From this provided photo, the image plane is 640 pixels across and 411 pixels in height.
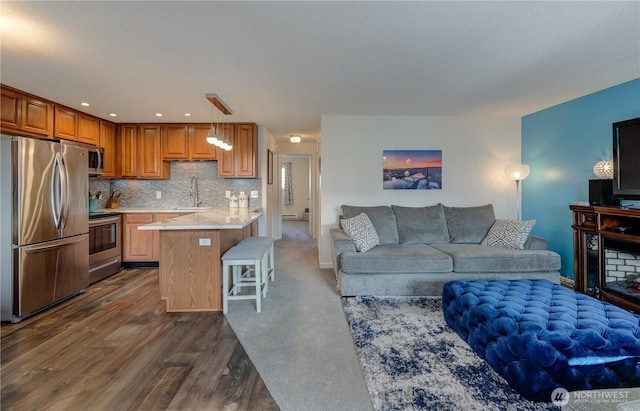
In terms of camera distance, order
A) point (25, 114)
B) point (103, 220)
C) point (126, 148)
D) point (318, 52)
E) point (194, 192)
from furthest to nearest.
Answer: point (194, 192), point (126, 148), point (103, 220), point (25, 114), point (318, 52)

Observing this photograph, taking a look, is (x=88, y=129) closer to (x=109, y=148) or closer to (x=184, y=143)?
(x=109, y=148)

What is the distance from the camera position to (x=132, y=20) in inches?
74.7

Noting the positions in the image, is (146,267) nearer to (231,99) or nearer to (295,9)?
(231,99)

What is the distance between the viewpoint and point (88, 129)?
4137 mm

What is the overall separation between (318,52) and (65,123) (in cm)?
353

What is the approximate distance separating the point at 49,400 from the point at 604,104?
5.41m

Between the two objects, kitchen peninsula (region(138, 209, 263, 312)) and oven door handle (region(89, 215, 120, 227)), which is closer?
kitchen peninsula (region(138, 209, 263, 312))

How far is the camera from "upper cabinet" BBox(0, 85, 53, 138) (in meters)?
3.00

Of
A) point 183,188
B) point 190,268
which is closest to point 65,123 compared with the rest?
point 183,188

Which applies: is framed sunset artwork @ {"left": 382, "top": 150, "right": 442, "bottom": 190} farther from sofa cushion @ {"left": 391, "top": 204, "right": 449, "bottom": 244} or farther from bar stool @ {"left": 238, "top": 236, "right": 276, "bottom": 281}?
bar stool @ {"left": 238, "top": 236, "right": 276, "bottom": 281}

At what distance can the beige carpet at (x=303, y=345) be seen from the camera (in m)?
1.67

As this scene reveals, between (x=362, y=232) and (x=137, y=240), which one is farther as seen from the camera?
(x=137, y=240)

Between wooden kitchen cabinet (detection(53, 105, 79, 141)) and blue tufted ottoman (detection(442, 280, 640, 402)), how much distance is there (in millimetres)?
4887

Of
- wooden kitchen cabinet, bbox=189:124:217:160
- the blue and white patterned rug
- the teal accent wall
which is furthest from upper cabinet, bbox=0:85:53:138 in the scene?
the teal accent wall
